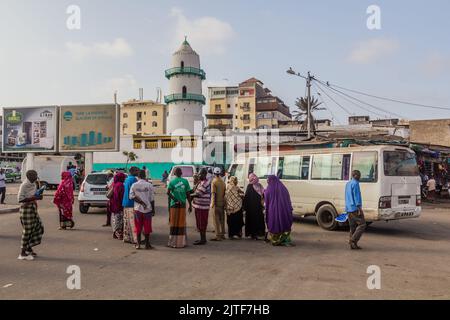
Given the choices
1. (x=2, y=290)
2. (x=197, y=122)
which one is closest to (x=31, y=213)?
(x=2, y=290)

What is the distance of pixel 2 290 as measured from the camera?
579cm

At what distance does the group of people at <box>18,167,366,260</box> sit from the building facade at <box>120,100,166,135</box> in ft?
247

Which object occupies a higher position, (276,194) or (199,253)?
(276,194)

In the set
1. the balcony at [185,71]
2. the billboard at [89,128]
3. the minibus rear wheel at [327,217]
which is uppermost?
the balcony at [185,71]

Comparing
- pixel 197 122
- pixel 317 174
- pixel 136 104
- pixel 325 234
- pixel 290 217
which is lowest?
pixel 325 234

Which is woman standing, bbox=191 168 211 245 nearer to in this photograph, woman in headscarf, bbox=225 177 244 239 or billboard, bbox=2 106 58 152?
woman in headscarf, bbox=225 177 244 239

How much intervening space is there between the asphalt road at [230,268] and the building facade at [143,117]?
7545cm

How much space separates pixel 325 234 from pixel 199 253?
429 centimetres

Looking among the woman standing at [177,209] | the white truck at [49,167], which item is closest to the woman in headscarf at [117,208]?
the woman standing at [177,209]

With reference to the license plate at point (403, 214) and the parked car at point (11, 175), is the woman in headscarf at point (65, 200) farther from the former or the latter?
the parked car at point (11, 175)

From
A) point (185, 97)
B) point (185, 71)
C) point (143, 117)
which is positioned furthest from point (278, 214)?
point (143, 117)

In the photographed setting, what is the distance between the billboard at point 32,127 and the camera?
2736 centimetres

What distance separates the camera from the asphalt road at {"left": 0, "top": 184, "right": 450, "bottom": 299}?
5.67m
